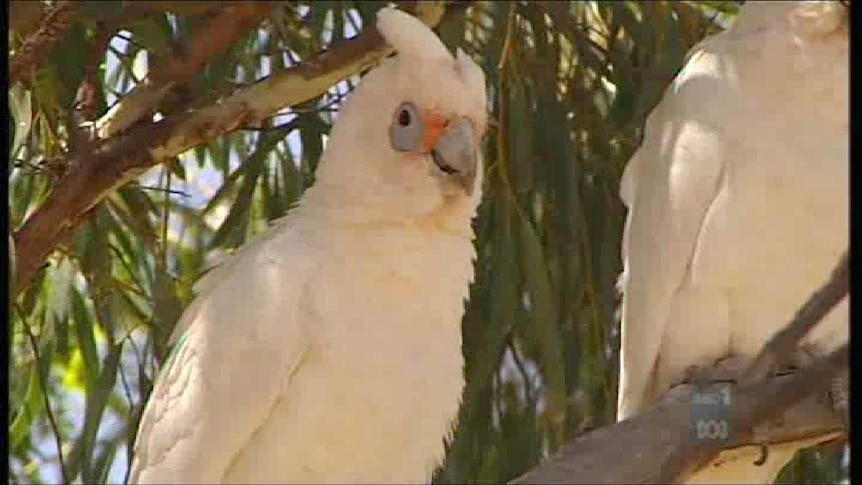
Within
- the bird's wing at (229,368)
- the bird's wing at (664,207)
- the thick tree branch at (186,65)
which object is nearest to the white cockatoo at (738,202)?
the bird's wing at (664,207)

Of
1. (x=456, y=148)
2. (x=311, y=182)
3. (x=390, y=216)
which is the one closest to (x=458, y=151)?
(x=456, y=148)

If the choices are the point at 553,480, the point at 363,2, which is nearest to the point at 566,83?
the point at 363,2

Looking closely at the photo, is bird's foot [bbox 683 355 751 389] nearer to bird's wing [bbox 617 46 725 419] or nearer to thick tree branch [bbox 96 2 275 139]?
bird's wing [bbox 617 46 725 419]

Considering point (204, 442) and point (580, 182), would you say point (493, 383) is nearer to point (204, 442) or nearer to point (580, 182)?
point (580, 182)

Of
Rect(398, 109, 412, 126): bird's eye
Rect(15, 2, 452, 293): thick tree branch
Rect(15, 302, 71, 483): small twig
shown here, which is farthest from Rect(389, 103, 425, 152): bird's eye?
Rect(15, 302, 71, 483): small twig

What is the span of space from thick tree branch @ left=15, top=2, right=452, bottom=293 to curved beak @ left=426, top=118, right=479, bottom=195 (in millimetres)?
160

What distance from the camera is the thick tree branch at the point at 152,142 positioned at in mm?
1313

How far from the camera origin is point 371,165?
1.22m

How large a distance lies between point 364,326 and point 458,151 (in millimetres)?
157

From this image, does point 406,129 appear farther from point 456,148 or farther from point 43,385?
point 43,385

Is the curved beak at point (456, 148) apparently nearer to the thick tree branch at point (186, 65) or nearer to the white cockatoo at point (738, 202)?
the white cockatoo at point (738, 202)

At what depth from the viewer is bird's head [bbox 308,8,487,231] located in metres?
1.15

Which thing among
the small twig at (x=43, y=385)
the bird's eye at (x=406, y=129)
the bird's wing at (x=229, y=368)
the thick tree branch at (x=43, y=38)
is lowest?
the small twig at (x=43, y=385)

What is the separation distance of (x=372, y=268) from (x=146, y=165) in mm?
265
